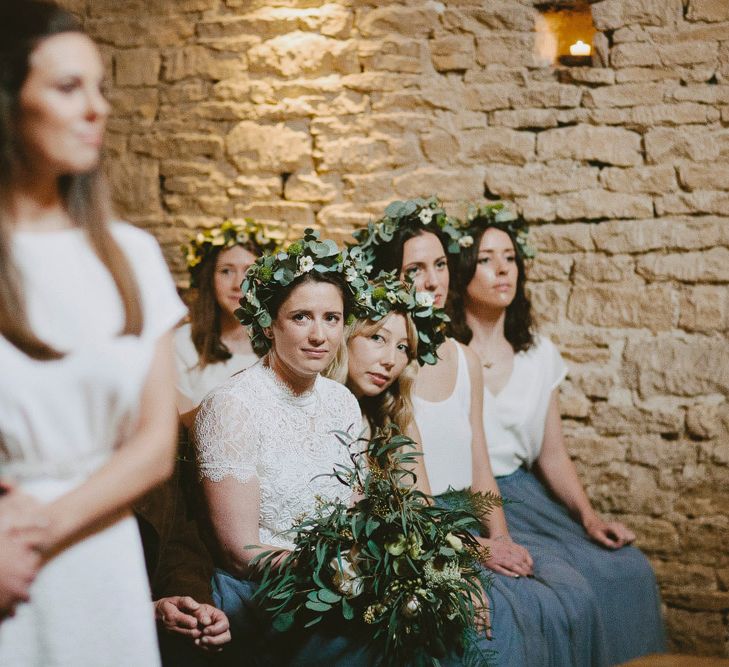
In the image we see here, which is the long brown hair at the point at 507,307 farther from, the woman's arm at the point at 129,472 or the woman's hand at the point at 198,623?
the woman's arm at the point at 129,472

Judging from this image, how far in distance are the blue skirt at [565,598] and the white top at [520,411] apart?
0.09 m

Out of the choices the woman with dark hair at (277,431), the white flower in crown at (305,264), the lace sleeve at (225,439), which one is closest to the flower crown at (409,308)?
the woman with dark hair at (277,431)

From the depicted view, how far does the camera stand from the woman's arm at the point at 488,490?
119 inches

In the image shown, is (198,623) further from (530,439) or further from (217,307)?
(217,307)

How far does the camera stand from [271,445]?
2.51 metres

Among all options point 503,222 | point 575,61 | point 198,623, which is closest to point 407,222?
point 503,222

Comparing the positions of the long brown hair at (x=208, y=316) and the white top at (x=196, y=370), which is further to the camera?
the long brown hair at (x=208, y=316)

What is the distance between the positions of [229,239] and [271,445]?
6.43ft

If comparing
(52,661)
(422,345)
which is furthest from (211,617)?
(422,345)

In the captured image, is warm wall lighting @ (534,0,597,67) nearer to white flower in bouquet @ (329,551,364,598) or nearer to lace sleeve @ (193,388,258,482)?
lace sleeve @ (193,388,258,482)

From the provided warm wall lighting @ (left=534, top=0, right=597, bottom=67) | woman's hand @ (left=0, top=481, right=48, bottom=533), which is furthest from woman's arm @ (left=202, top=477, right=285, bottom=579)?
warm wall lighting @ (left=534, top=0, right=597, bottom=67)

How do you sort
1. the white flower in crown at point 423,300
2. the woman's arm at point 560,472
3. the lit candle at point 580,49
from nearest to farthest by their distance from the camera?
the white flower in crown at point 423,300 → the woman's arm at point 560,472 → the lit candle at point 580,49

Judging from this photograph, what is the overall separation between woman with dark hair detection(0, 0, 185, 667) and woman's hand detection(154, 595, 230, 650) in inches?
36.8

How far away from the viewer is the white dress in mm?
1169
